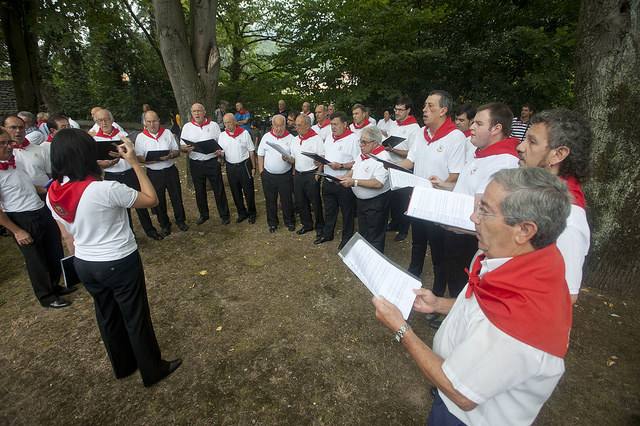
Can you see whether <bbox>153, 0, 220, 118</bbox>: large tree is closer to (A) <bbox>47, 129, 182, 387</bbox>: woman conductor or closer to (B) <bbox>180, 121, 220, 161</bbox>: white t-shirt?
(B) <bbox>180, 121, 220, 161</bbox>: white t-shirt

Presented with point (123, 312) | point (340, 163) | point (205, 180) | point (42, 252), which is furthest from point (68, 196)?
point (205, 180)

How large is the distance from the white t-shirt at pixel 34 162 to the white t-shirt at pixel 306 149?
342 cm

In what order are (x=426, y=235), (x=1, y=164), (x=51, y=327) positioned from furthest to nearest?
(x=426, y=235) < (x=51, y=327) < (x=1, y=164)

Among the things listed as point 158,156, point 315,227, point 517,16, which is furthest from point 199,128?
point 517,16

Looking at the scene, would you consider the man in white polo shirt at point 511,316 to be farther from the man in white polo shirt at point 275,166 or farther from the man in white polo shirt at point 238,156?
the man in white polo shirt at point 238,156

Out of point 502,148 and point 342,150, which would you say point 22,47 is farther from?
point 502,148

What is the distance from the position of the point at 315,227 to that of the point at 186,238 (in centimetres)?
235

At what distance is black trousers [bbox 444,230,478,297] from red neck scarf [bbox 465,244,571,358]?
214 centimetres

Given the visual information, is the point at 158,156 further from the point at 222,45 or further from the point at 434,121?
the point at 222,45

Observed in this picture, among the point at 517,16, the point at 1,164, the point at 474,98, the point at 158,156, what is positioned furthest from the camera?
the point at 474,98

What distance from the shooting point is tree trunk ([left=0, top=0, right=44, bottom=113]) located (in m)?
10.9

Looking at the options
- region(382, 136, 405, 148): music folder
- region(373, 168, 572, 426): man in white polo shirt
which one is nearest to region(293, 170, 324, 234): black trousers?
region(382, 136, 405, 148): music folder

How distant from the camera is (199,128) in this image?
6016 mm

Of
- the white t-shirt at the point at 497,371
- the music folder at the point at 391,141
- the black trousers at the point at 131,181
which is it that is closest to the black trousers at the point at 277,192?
the music folder at the point at 391,141
